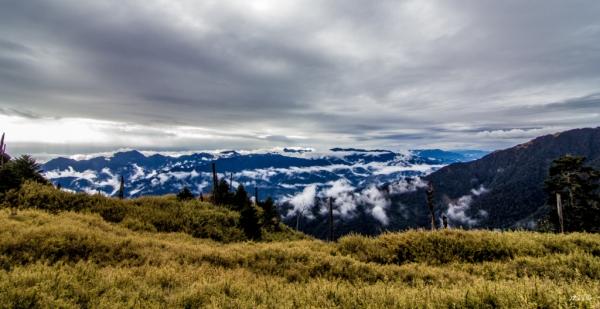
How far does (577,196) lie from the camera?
29.6 m

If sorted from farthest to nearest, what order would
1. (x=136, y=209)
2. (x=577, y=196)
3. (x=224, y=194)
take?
1. (x=224, y=194)
2. (x=577, y=196)
3. (x=136, y=209)

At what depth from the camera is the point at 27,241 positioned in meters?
9.51

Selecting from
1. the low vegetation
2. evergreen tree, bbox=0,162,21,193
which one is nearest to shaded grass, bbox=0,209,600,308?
the low vegetation

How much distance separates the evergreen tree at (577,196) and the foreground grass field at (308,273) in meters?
26.0

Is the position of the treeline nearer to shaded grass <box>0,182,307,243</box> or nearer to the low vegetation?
shaded grass <box>0,182,307,243</box>

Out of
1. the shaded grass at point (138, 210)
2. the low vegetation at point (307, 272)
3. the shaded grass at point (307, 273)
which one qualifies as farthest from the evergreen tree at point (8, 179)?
the shaded grass at point (307, 273)

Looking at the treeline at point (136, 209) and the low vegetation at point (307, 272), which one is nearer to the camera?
the low vegetation at point (307, 272)

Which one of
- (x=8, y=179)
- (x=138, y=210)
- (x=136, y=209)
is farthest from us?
(x=136, y=209)

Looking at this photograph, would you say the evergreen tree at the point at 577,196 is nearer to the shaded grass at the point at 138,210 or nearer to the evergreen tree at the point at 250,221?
the evergreen tree at the point at 250,221

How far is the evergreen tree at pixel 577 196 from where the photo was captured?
1110 inches

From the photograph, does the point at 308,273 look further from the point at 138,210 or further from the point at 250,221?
the point at 250,221

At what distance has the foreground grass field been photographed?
17.9 ft

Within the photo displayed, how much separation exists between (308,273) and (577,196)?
1457 inches

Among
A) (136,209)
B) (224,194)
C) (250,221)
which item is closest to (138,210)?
(136,209)
